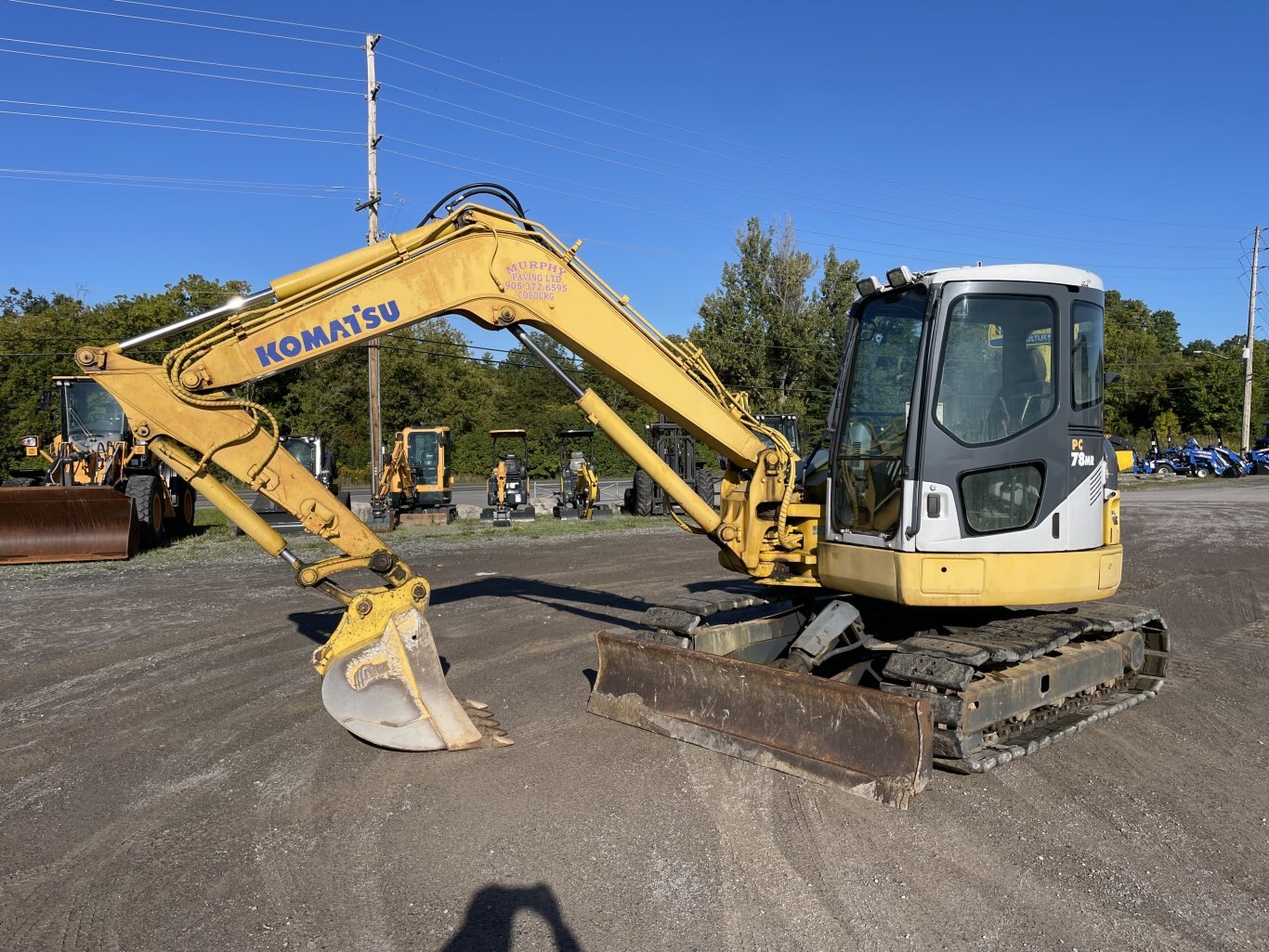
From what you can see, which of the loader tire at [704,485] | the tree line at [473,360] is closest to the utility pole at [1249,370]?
the tree line at [473,360]

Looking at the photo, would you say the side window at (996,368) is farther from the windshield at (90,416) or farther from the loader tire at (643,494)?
the windshield at (90,416)

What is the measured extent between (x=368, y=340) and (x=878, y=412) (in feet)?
10.8

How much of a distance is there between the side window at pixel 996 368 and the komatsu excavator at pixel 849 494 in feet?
0.04

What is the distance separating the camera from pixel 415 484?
77.8ft

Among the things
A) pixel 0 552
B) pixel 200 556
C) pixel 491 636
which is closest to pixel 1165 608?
pixel 491 636

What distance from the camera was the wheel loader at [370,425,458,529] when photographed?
2123 centimetres

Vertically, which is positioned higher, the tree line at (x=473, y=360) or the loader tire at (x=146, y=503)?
the tree line at (x=473, y=360)

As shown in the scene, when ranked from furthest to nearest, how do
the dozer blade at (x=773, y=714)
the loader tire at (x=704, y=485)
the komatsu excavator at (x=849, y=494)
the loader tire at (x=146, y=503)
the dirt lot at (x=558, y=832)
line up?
1. the loader tire at (x=704, y=485)
2. the loader tire at (x=146, y=503)
3. the komatsu excavator at (x=849, y=494)
4. the dozer blade at (x=773, y=714)
5. the dirt lot at (x=558, y=832)

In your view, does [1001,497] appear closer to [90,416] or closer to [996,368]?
[996,368]

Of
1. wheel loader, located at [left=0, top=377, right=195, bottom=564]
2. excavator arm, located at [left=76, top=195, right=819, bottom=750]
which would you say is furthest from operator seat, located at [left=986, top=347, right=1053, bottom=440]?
wheel loader, located at [left=0, top=377, right=195, bottom=564]

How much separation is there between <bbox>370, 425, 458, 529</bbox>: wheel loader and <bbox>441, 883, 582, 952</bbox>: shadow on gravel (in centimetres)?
1674

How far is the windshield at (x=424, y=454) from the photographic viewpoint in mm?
24000

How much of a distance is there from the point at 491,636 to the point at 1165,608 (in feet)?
24.1

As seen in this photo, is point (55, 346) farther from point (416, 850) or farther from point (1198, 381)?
point (1198, 381)
